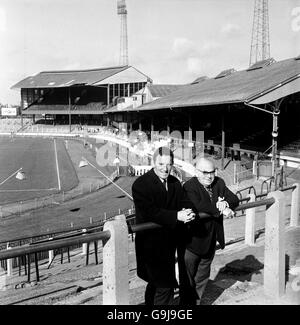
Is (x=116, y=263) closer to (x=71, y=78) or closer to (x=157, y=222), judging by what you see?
(x=157, y=222)

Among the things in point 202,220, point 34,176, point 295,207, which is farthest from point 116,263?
point 34,176

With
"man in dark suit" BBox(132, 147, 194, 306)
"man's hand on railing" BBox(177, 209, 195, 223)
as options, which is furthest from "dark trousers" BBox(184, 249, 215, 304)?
"man's hand on railing" BBox(177, 209, 195, 223)

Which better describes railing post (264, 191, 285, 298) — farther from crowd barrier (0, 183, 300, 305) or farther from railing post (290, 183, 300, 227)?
railing post (290, 183, 300, 227)

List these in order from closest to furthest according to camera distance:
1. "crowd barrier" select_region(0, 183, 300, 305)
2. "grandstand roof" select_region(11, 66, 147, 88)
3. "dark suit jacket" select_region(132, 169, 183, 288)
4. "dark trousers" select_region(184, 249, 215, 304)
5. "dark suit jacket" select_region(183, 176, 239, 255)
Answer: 1. "crowd barrier" select_region(0, 183, 300, 305)
2. "dark suit jacket" select_region(132, 169, 183, 288)
3. "dark suit jacket" select_region(183, 176, 239, 255)
4. "dark trousers" select_region(184, 249, 215, 304)
5. "grandstand roof" select_region(11, 66, 147, 88)

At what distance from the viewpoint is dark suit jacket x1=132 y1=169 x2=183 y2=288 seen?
11.9ft

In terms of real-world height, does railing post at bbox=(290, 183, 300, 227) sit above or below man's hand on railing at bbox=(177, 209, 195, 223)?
below

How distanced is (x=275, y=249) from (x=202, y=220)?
3.58 ft

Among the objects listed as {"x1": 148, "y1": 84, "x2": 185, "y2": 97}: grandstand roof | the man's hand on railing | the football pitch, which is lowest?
the football pitch

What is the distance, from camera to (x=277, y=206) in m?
4.71

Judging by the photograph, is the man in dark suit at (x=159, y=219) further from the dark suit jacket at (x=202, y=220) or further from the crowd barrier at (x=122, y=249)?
the dark suit jacket at (x=202, y=220)

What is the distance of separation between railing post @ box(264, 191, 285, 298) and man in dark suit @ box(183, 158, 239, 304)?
620 mm

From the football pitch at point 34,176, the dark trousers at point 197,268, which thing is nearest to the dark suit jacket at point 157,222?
the dark trousers at point 197,268
